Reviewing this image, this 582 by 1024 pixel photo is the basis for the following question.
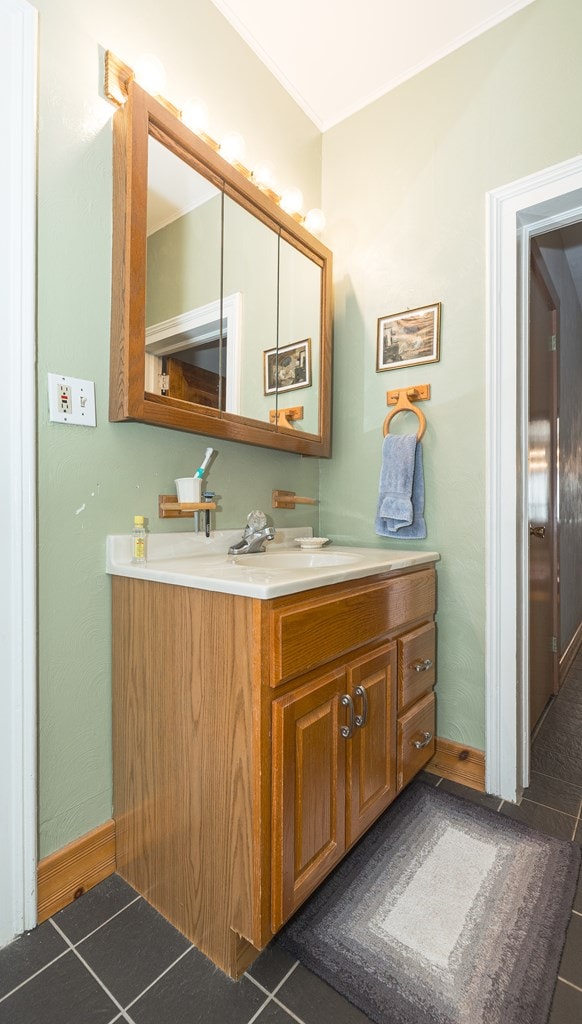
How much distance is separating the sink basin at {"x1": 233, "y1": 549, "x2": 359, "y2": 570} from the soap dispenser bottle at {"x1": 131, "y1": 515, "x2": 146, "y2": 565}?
0.29 meters

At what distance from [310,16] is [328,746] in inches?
89.2

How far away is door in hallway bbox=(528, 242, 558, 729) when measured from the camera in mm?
1929

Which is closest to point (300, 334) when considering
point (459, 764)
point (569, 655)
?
point (459, 764)

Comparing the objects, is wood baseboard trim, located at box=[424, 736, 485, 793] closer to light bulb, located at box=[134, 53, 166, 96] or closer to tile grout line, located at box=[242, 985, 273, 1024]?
tile grout line, located at box=[242, 985, 273, 1024]

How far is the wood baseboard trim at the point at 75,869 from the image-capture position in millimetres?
1090

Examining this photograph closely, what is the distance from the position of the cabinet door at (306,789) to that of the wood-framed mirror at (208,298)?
2.67 ft

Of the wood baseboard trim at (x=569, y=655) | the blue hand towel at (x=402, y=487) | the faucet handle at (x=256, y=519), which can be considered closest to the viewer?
the faucet handle at (x=256, y=519)

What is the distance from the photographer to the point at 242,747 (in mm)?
908

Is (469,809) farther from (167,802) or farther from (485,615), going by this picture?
(167,802)

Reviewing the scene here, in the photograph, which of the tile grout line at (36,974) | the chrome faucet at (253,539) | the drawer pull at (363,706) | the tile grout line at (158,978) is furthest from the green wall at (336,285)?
the drawer pull at (363,706)

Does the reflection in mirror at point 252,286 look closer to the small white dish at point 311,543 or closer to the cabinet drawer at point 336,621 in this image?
the small white dish at point 311,543

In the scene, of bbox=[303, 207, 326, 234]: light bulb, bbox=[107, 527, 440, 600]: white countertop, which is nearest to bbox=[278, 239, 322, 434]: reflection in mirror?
bbox=[303, 207, 326, 234]: light bulb

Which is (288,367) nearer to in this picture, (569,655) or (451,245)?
(451,245)

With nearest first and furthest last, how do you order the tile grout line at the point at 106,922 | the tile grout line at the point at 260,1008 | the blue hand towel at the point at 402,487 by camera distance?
the tile grout line at the point at 260,1008
the tile grout line at the point at 106,922
the blue hand towel at the point at 402,487
